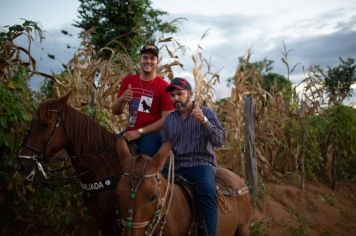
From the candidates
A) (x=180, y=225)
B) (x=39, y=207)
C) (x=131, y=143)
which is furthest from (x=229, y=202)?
(x=39, y=207)

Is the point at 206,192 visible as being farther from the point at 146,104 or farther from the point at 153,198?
the point at 146,104

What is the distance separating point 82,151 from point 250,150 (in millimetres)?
4668

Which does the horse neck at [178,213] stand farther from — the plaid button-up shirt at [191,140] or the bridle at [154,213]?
the plaid button-up shirt at [191,140]

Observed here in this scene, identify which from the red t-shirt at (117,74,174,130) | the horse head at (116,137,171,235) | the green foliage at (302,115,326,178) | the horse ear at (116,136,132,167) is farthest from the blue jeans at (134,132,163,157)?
the green foliage at (302,115,326,178)

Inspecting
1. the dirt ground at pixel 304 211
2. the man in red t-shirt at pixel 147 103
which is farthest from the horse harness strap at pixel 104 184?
the dirt ground at pixel 304 211

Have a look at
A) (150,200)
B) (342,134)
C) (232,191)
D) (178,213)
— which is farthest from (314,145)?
(150,200)

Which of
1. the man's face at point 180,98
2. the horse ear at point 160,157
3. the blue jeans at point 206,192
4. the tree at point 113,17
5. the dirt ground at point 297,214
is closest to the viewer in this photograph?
the horse ear at point 160,157

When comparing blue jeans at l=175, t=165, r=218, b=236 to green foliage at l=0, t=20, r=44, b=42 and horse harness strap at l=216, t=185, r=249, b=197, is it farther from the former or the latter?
green foliage at l=0, t=20, r=44, b=42

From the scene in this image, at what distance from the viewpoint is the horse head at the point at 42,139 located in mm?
4219

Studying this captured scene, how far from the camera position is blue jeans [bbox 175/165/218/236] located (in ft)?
12.4

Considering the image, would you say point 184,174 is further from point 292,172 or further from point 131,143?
point 292,172

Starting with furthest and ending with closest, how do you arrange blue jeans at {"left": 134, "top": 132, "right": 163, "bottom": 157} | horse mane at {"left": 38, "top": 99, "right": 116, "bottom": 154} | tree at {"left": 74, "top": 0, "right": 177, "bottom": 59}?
tree at {"left": 74, "top": 0, "right": 177, "bottom": 59} → blue jeans at {"left": 134, "top": 132, "right": 163, "bottom": 157} → horse mane at {"left": 38, "top": 99, "right": 116, "bottom": 154}

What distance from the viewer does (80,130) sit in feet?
14.7

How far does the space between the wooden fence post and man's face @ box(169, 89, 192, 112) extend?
4.55 m
